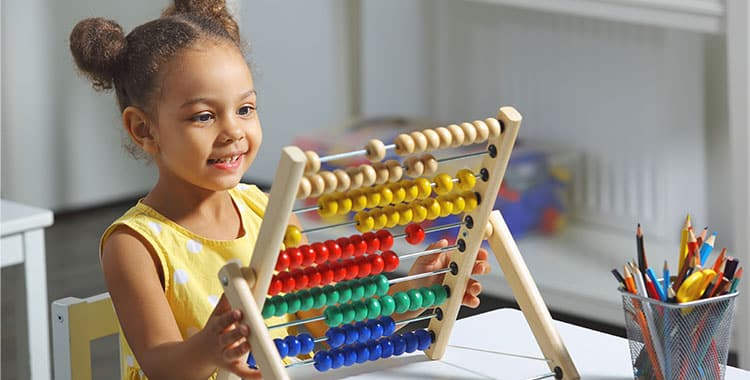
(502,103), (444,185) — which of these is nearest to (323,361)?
(444,185)

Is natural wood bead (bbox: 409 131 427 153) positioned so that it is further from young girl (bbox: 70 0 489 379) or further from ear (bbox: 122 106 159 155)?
ear (bbox: 122 106 159 155)

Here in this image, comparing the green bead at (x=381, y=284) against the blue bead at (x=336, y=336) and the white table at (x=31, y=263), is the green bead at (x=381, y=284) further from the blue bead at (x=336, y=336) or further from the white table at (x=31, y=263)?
the white table at (x=31, y=263)

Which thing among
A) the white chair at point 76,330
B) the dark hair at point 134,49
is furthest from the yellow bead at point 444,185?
the white chair at point 76,330

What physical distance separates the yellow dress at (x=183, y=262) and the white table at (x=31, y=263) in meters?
0.66

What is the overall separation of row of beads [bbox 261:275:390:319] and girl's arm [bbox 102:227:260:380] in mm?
77

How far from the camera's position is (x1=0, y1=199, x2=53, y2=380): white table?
208cm

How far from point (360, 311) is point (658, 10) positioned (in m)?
1.55

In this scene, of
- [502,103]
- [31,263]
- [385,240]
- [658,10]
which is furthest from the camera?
[502,103]

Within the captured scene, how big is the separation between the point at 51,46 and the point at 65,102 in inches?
7.8

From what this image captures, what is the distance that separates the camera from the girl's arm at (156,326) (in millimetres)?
1187

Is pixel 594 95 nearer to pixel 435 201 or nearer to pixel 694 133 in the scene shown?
pixel 694 133

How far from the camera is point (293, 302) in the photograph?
1.28 m

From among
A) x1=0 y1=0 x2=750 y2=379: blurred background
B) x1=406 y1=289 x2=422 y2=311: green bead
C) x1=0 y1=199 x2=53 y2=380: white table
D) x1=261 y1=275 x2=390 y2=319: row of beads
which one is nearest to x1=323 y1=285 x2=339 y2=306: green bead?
x1=261 y1=275 x2=390 y2=319: row of beads

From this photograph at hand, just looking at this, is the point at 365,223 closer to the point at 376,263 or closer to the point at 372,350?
the point at 376,263
